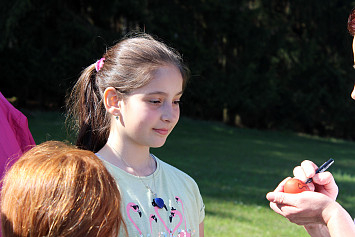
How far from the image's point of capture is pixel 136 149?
6.80 feet

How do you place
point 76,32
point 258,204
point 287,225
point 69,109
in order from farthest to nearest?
point 76,32 → point 258,204 → point 287,225 → point 69,109

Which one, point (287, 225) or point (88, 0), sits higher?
point (88, 0)

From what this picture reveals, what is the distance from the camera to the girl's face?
6.64 feet

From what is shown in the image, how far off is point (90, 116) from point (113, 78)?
0.24m

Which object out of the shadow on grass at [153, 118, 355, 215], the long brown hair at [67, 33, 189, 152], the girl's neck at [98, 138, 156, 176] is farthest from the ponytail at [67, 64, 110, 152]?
the shadow on grass at [153, 118, 355, 215]

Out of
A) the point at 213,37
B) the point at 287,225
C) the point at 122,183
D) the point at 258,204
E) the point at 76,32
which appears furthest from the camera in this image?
the point at 213,37

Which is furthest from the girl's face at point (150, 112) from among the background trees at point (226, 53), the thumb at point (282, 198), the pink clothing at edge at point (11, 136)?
the background trees at point (226, 53)

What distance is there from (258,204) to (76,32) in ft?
30.9

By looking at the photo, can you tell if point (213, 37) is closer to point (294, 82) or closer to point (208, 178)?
point (294, 82)

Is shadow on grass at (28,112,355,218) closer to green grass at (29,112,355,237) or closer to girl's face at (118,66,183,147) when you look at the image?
green grass at (29,112,355,237)

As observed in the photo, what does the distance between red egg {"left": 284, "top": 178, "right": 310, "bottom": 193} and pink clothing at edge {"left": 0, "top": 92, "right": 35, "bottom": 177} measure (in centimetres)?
104

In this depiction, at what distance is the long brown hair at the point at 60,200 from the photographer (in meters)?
1.42

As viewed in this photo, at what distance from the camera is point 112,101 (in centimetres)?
212

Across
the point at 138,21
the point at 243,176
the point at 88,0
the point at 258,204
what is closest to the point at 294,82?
the point at 138,21
